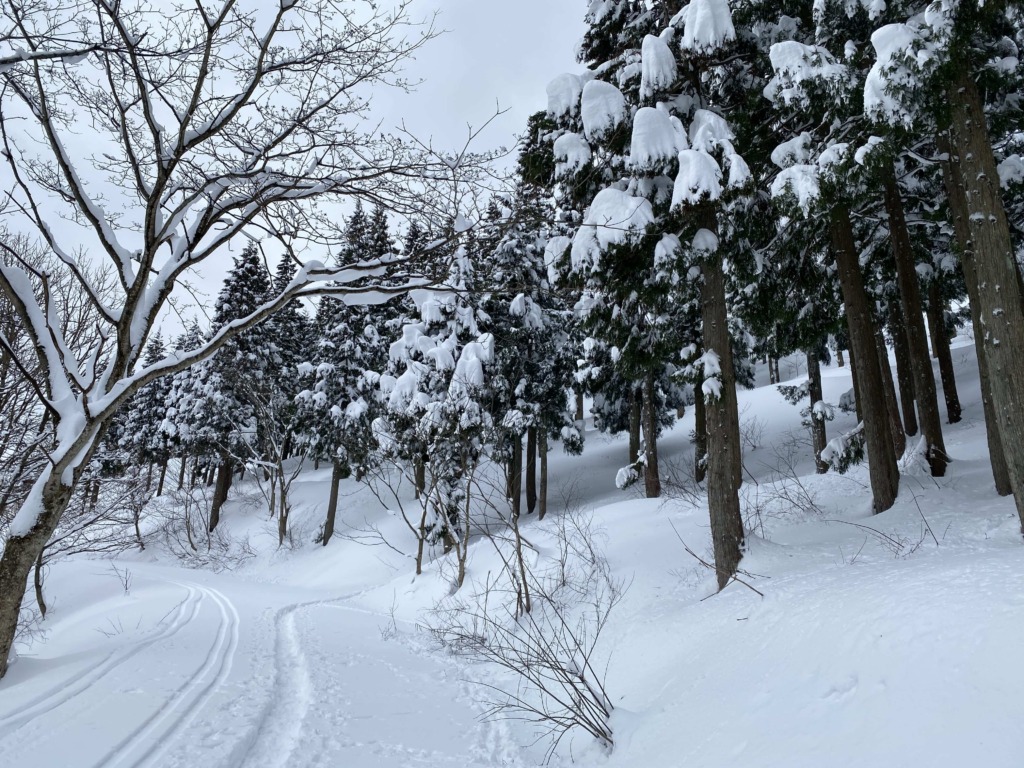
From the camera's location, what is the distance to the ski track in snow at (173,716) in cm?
374

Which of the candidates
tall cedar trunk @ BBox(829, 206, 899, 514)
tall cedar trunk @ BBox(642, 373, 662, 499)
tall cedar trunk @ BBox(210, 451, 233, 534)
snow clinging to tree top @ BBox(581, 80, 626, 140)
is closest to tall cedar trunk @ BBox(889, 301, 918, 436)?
tall cedar trunk @ BBox(642, 373, 662, 499)

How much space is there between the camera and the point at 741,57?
351 inches

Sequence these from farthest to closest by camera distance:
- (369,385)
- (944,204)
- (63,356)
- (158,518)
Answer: (158,518) → (369,385) → (944,204) → (63,356)

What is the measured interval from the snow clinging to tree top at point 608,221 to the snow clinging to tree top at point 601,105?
104 centimetres

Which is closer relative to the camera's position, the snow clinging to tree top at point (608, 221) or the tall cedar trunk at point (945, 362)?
the snow clinging to tree top at point (608, 221)

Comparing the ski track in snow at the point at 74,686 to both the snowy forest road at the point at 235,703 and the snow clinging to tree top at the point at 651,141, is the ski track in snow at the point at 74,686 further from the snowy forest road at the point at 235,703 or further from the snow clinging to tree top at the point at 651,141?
the snow clinging to tree top at the point at 651,141

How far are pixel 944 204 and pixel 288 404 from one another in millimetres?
25016

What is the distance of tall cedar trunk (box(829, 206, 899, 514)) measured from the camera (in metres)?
9.39

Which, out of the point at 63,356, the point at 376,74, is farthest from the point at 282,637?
the point at 376,74

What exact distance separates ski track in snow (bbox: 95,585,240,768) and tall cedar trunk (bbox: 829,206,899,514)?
31.9ft

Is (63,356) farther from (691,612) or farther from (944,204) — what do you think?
(944,204)

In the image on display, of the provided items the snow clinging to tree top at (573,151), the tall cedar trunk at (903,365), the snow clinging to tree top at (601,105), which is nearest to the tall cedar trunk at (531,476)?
the tall cedar trunk at (903,365)

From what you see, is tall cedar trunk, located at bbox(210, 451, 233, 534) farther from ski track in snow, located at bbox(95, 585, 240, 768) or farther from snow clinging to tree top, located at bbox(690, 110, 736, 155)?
snow clinging to tree top, located at bbox(690, 110, 736, 155)

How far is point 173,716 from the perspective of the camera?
14.8ft
